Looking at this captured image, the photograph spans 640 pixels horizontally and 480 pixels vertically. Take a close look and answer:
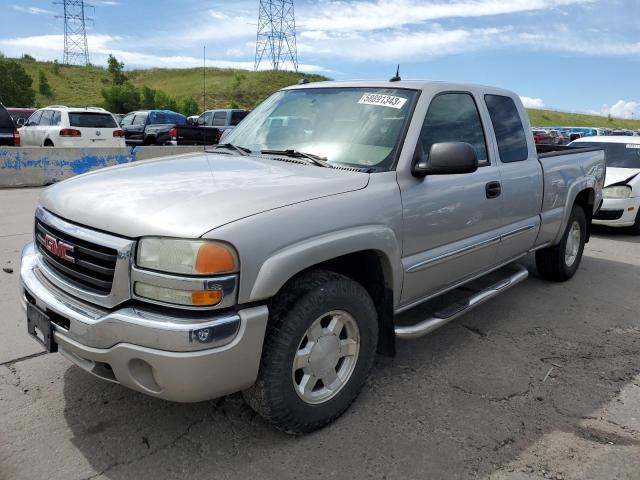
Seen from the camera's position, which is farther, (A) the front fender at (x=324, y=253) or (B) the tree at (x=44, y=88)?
(B) the tree at (x=44, y=88)

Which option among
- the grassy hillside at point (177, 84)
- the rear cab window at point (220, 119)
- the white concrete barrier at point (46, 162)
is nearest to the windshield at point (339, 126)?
the white concrete barrier at point (46, 162)

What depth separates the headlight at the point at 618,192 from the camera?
8.30m

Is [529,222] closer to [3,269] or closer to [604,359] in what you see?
[604,359]

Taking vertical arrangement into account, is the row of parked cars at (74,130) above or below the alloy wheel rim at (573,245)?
above

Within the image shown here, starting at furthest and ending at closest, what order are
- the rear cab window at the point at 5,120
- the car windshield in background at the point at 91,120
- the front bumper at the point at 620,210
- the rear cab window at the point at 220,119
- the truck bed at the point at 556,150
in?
the rear cab window at the point at 220,119
the car windshield in background at the point at 91,120
the rear cab window at the point at 5,120
the front bumper at the point at 620,210
the truck bed at the point at 556,150

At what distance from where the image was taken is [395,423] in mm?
2908

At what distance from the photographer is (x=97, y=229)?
2.40m

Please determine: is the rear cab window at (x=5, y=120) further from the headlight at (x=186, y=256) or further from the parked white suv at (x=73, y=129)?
the headlight at (x=186, y=256)

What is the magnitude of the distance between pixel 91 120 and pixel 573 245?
531 inches

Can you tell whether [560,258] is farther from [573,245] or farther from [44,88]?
[44,88]

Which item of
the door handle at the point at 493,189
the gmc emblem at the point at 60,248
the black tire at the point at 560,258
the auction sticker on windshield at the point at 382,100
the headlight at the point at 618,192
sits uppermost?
the auction sticker on windshield at the point at 382,100

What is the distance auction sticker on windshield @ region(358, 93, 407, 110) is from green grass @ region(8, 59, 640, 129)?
204ft

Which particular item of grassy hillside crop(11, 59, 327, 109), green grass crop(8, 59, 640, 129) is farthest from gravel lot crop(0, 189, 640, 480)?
grassy hillside crop(11, 59, 327, 109)

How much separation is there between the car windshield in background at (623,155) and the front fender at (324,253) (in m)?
7.47
